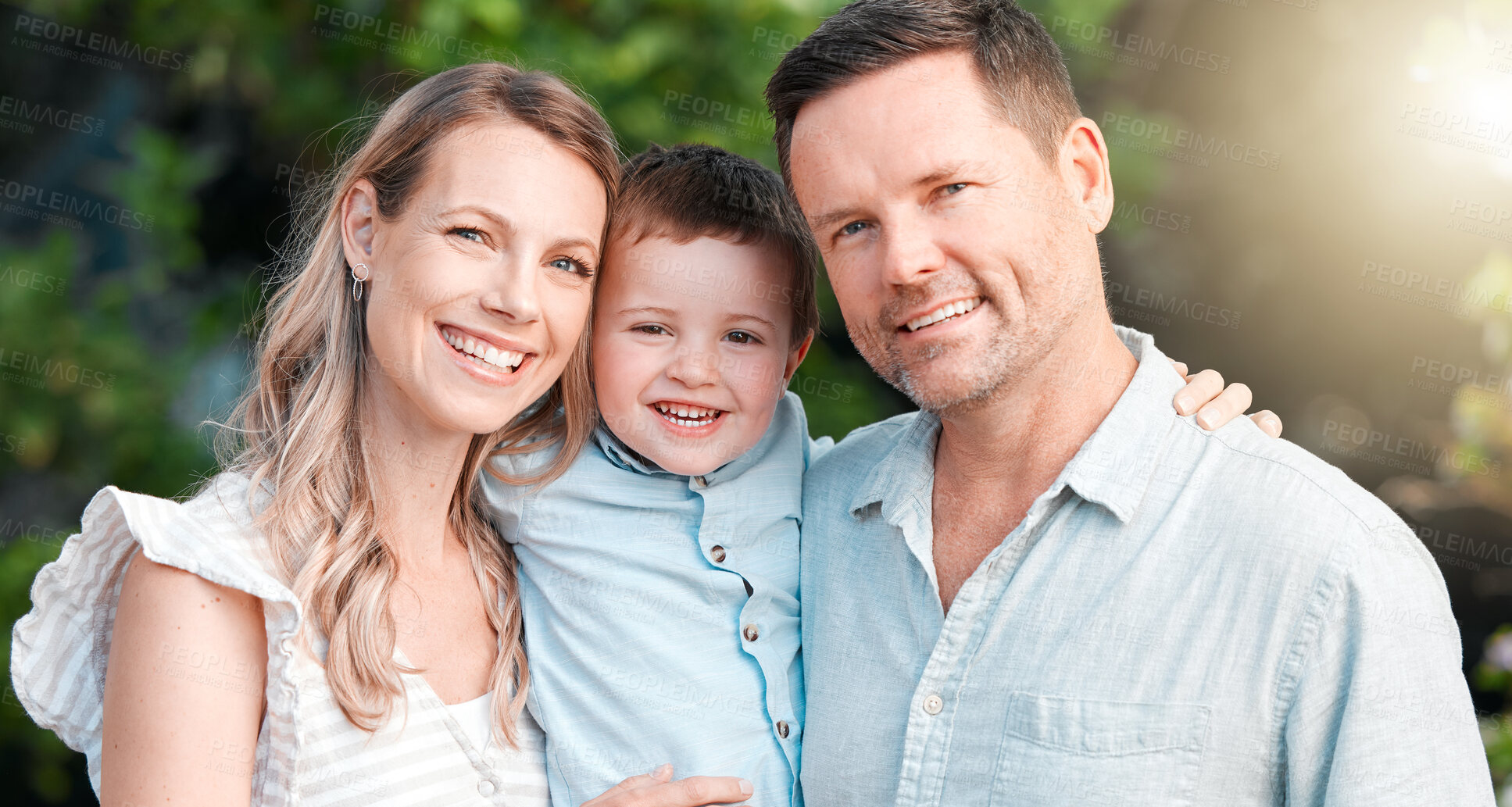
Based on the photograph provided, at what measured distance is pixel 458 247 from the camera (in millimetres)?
1886

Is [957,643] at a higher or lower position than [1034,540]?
lower

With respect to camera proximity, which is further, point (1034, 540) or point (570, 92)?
point (570, 92)

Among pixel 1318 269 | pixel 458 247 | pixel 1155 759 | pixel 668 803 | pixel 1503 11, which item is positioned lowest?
pixel 668 803

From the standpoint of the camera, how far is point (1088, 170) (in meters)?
1.92

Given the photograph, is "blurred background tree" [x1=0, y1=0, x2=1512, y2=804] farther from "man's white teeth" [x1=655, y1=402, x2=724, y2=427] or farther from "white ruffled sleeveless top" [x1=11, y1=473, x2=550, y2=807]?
"white ruffled sleeveless top" [x1=11, y1=473, x2=550, y2=807]

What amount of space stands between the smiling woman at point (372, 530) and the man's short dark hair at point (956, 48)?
1.52 ft

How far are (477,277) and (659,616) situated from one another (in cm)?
72

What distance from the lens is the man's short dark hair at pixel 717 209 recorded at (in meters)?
2.13

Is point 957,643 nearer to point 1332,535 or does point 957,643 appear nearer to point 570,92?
point 1332,535

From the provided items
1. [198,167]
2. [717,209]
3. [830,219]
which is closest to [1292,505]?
[830,219]

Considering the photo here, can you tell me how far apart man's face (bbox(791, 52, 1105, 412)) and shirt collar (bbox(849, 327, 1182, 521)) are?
6.3 inches

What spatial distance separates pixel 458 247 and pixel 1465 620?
3525mm

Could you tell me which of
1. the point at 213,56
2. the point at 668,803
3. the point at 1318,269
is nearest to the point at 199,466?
the point at 213,56

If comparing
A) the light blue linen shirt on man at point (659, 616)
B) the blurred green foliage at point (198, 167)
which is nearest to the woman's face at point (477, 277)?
the light blue linen shirt on man at point (659, 616)
